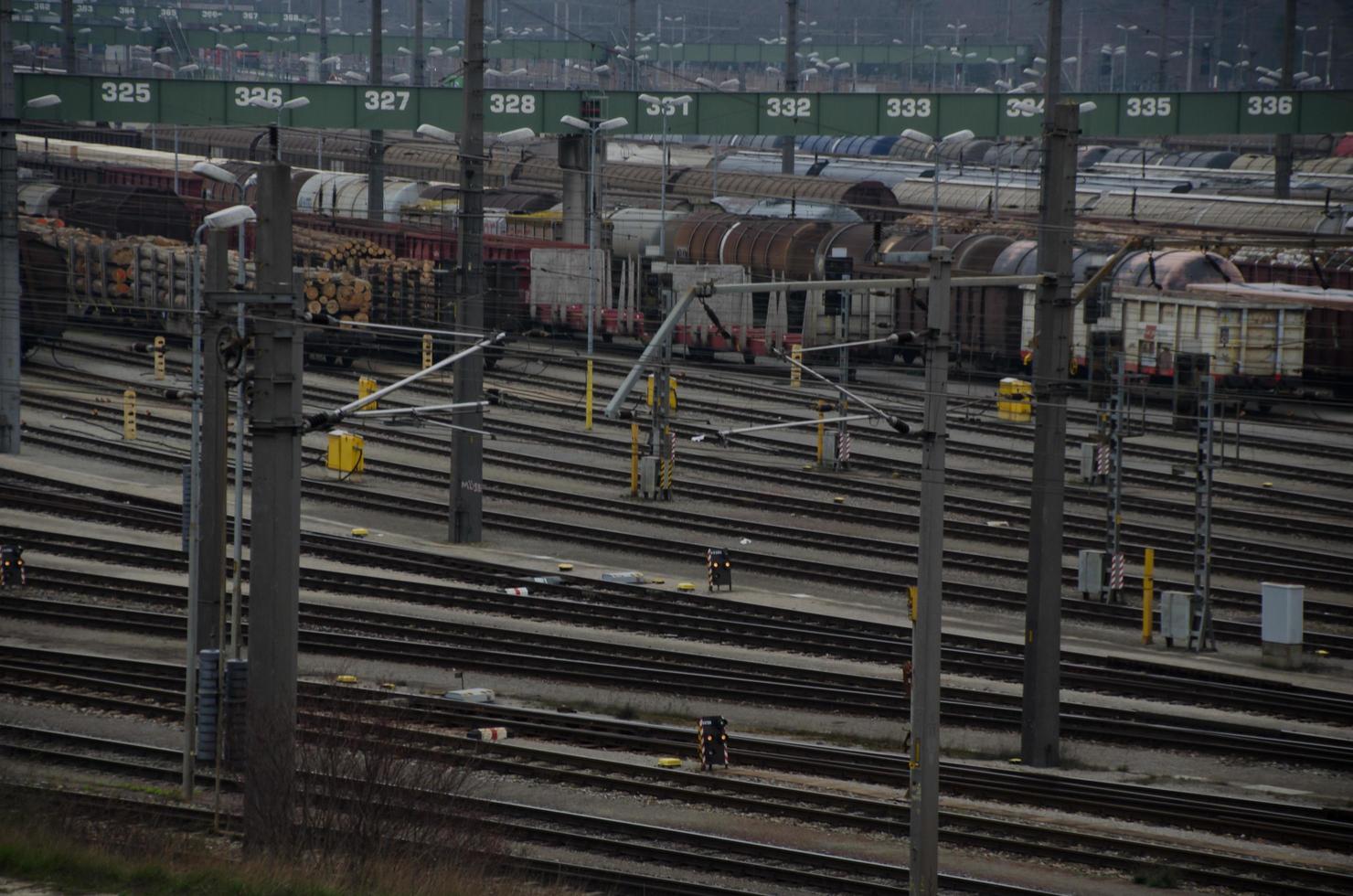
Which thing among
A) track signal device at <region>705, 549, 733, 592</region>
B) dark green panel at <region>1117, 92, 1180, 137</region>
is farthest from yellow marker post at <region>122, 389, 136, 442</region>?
dark green panel at <region>1117, 92, 1180, 137</region>

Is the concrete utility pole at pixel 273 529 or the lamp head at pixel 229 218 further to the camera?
the lamp head at pixel 229 218

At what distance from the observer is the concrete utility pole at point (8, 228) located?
110 feet

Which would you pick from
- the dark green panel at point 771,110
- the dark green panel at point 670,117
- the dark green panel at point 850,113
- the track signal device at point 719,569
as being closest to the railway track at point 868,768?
the track signal device at point 719,569

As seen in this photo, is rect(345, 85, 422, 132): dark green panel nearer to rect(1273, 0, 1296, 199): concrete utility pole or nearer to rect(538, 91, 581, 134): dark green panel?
rect(538, 91, 581, 134): dark green panel

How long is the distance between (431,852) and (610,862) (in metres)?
2.65

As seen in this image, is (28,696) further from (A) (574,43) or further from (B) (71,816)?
(A) (574,43)

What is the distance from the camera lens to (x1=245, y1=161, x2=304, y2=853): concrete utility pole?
14.0 m

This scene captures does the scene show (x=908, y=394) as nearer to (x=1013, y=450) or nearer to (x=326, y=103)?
(x=1013, y=450)

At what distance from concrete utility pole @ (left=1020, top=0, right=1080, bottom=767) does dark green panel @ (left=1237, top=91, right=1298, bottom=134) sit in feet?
117

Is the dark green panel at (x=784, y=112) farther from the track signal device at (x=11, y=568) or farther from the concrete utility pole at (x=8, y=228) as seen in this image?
the track signal device at (x=11, y=568)

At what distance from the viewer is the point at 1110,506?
28.2 metres

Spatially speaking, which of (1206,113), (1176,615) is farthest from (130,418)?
(1206,113)

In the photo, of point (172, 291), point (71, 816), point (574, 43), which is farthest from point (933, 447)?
point (574, 43)

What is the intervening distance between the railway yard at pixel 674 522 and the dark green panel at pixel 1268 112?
0.11m
